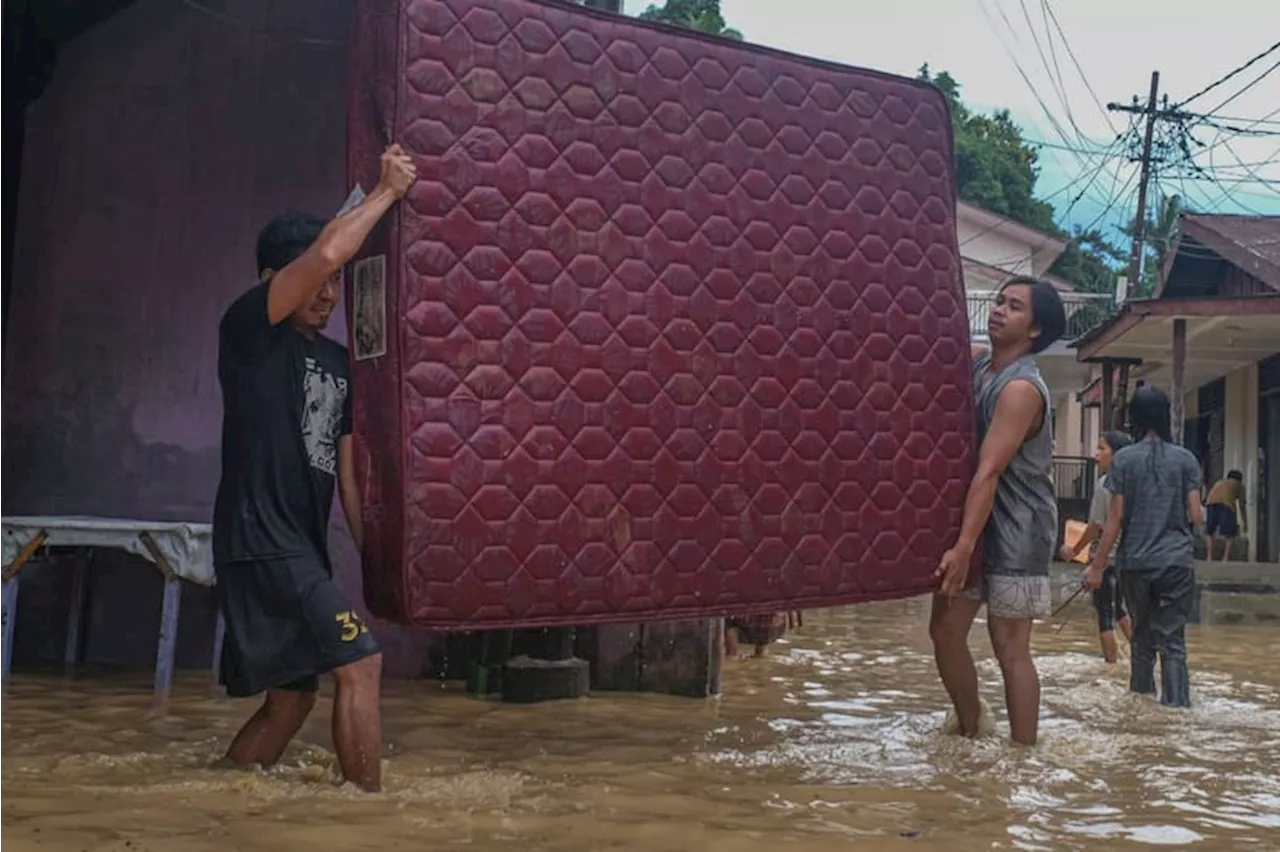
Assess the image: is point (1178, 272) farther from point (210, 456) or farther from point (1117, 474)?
point (210, 456)

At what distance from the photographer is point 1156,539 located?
218 inches

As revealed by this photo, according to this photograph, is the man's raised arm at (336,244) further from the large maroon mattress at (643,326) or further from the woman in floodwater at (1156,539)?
the woman in floodwater at (1156,539)

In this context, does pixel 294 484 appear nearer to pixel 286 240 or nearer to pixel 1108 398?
pixel 286 240

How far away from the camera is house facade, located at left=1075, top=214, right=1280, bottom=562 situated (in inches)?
515

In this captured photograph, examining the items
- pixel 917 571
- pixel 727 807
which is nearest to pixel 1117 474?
pixel 917 571

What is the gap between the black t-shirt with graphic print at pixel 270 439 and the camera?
3.02 metres

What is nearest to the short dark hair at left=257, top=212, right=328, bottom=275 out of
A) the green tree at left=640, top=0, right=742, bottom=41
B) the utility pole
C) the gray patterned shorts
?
the gray patterned shorts

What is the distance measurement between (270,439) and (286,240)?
485 mm

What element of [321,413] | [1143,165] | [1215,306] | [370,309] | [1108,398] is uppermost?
[1143,165]

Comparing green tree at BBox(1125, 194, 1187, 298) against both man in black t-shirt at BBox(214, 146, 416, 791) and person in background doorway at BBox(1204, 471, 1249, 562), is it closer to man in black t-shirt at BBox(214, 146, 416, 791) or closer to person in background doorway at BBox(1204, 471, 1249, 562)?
person in background doorway at BBox(1204, 471, 1249, 562)

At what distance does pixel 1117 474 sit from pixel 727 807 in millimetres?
3258

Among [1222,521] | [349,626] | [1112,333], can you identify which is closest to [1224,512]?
[1222,521]

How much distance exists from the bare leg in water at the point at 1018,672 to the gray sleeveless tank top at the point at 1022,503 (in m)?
0.16

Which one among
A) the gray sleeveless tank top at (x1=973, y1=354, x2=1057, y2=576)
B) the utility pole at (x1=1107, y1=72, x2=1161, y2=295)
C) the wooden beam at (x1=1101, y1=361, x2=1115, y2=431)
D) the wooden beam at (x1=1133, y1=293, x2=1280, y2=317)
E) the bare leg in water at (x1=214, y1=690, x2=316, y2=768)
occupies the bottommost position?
the bare leg in water at (x1=214, y1=690, x2=316, y2=768)
